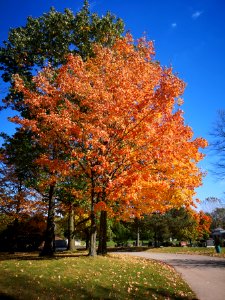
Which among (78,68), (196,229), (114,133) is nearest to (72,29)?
(78,68)

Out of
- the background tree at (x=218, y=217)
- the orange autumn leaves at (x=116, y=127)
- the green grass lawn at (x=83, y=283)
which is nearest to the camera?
the green grass lawn at (x=83, y=283)

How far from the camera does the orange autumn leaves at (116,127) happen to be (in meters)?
14.6

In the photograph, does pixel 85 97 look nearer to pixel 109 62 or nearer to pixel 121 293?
pixel 109 62

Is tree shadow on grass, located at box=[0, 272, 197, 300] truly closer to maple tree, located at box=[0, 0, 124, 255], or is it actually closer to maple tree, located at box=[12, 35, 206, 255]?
maple tree, located at box=[12, 35, 206, 255]

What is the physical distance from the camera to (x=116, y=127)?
1516 cm

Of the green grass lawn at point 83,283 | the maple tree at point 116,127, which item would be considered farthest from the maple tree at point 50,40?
the green grass lawn at point 83,283

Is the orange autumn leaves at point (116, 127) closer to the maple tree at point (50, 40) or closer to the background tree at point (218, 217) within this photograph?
the maple tree at point (50, 40)

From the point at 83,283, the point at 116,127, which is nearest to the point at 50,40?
the point at 116,127

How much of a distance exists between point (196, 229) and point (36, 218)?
33.8 m

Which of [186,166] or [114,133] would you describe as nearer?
[114,133]

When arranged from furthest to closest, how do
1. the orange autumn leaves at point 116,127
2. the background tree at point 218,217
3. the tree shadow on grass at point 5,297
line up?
the background tree at point 218,217, the orange autumn leaves at point 116,127, the tree shadow on grass at point 5,297

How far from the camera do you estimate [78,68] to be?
1554 centimetres

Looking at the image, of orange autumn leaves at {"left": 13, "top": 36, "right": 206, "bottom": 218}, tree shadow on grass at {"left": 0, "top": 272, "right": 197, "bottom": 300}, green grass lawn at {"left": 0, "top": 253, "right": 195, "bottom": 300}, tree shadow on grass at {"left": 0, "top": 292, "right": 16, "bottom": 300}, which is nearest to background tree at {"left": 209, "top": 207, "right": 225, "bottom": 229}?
orange autumn leaves at {"left": 13, "top": 36, "right": 206, "bottom": 218}

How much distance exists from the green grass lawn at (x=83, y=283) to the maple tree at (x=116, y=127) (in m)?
3.81
